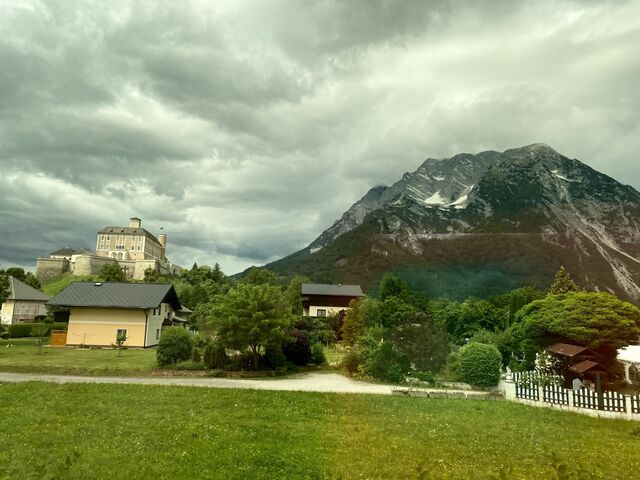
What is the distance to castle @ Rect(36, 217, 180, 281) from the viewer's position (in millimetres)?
113938

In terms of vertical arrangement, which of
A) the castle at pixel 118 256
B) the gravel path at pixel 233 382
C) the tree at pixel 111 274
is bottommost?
the gravel path at pixel 233 382

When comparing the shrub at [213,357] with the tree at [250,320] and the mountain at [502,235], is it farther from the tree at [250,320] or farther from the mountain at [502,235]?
the mountain at [502,235]

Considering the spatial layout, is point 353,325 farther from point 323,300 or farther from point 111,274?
point 111,274

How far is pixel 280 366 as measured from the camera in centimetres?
2572

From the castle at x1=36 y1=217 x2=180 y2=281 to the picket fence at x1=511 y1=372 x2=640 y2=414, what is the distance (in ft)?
381

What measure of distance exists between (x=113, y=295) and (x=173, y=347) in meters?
17.6

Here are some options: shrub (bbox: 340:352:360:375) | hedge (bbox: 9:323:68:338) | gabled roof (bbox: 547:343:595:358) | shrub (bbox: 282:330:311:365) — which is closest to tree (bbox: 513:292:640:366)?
gabled roof (bbox: 547:343:595:358)

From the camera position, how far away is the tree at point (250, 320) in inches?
938

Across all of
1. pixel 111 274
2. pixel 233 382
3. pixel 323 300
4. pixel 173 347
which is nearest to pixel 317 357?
pixel 233 382

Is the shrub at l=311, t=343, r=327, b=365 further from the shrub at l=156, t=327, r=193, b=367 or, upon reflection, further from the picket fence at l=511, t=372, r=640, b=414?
the picket fence at l=511, t=372, r=640, b=414

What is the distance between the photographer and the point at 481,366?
22812 mm

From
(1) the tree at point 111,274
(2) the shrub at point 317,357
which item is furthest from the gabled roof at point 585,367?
(1) the tree at point 111,274

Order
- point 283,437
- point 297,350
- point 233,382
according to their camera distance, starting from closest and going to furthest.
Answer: point 283,437
point 233,382
point 297,350

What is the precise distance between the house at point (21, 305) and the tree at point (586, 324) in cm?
6343
